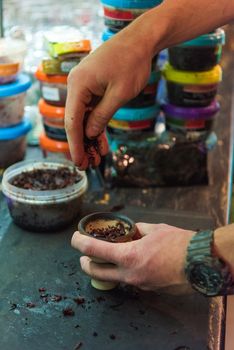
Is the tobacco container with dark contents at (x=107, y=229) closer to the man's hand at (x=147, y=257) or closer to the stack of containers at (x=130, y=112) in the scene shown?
the man's hand at (x=147, y=257)

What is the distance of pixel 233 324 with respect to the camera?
39.1 inches

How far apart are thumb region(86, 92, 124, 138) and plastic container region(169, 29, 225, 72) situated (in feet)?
1.47

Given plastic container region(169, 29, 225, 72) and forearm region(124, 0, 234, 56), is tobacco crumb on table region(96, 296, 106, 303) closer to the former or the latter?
forearm region(124, 0, 234, 56)

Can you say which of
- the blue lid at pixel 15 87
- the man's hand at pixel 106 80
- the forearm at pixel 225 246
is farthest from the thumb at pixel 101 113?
the blue lid at pixel 15 87

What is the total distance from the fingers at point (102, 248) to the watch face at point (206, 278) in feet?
0.42

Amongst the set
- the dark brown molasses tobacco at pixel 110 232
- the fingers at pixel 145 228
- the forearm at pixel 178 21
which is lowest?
the dark brown molasses tobacco at pixel 110 232

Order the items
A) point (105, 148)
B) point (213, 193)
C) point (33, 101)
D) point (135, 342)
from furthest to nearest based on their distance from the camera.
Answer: point (33, 101)
point (213, 193)
point (105, 148)
point (135, 342)

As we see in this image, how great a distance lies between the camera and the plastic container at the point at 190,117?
57.5 inches

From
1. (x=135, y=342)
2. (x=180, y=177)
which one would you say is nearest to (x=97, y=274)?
(x=135, y=342)

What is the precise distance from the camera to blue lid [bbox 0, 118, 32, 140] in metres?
1.46

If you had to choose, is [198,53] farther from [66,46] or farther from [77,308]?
[77,308]

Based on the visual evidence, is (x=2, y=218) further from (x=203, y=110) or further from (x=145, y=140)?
(x=203, y=110)

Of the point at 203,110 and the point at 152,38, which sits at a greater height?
the point at 152,38

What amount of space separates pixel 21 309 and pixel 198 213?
21.5 inches
